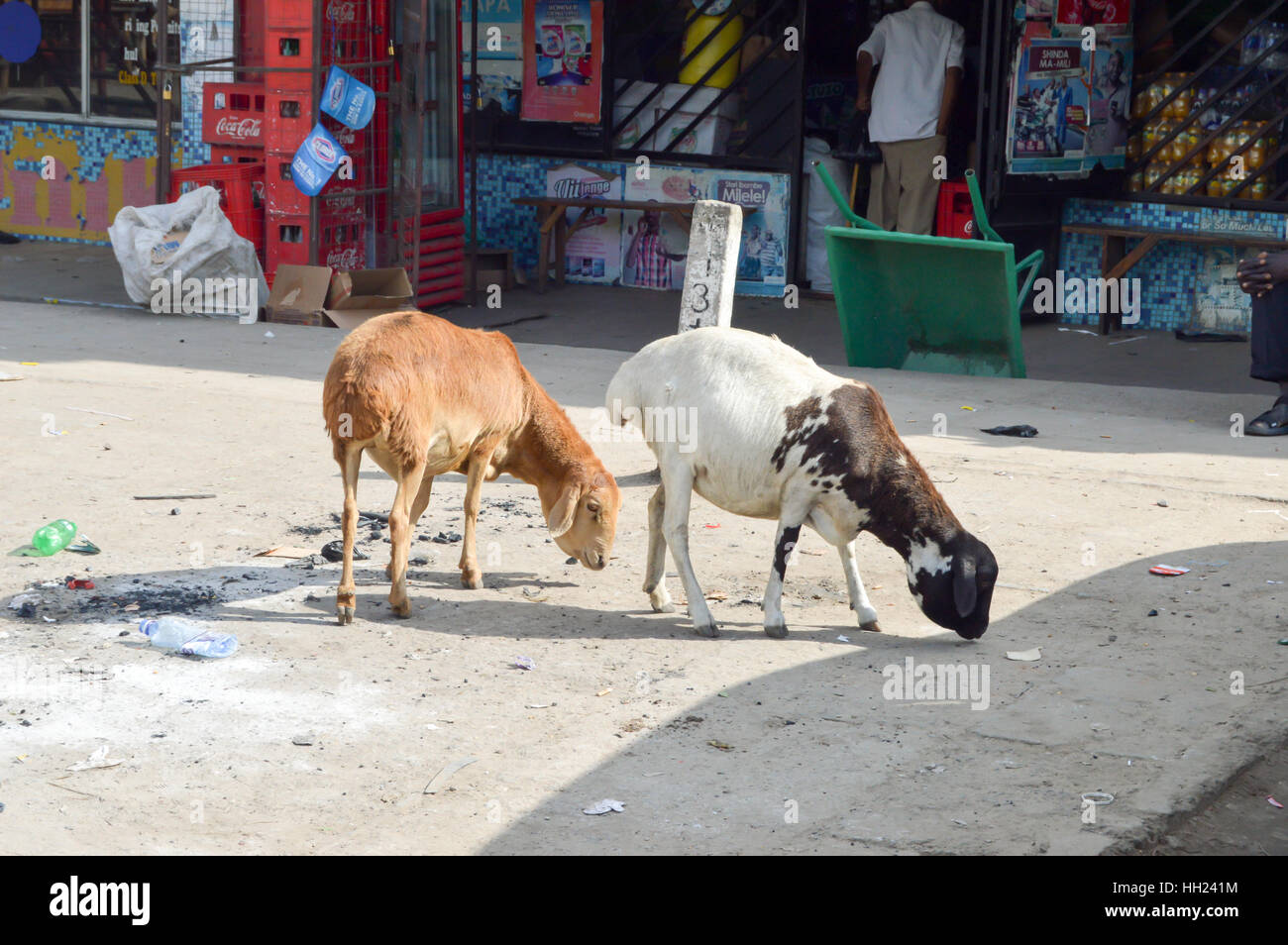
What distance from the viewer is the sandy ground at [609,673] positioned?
4480mm

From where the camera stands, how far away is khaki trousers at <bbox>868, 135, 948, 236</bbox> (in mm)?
13844

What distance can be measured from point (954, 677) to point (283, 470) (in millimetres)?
4214

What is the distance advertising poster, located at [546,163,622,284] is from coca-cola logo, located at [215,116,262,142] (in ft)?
11.1

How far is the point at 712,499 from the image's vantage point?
20.4 ft

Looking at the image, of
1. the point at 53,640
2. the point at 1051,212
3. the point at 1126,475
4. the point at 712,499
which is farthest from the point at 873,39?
the point at 53,640

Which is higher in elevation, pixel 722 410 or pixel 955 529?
pixel 722 410

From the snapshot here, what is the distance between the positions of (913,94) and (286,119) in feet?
18.4

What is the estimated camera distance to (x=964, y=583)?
581cm

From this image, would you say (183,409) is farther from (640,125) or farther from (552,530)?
(640,125)

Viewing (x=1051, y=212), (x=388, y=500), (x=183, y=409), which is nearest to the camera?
(x=388, y=500)

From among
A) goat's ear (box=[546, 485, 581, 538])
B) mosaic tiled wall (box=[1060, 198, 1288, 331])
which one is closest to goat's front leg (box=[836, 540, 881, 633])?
goat's ear (box=[546, 485, 581, 538])

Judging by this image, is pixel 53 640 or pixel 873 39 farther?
pixel 873 39

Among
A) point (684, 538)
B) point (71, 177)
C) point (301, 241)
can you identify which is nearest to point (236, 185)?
point (301, 241)

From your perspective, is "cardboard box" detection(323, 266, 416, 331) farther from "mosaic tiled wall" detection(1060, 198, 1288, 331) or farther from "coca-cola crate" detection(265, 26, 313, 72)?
"mosaic tiled wall" detection(1060, 198, 1288, 331)
